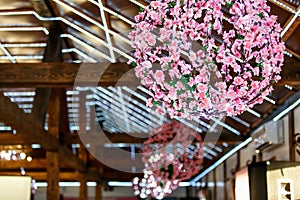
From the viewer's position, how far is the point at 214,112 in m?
3.69

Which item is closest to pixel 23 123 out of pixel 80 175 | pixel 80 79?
pixel 80 79

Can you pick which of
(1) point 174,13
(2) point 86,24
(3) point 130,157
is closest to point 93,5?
(2) point 86,24

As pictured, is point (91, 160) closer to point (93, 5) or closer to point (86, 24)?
point (86, 24)

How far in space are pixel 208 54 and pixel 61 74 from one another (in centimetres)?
278

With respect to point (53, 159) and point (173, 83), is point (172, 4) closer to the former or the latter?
point (173, 83)

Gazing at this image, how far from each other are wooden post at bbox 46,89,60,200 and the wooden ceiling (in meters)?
0.02

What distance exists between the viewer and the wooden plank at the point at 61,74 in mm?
6020

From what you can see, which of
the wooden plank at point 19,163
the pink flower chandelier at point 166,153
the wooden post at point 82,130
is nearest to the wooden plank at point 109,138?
the wooden post at point 82,130

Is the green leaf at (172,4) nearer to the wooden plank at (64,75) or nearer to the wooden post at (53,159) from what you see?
the wooden plank at (64,75)

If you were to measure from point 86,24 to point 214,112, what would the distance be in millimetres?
4315

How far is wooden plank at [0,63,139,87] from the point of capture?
602 centimetres

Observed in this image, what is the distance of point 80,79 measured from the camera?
19.9 feet

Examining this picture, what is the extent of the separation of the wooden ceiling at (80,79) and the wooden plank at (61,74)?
0.03 ft

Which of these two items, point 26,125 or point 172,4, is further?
point 26,125
